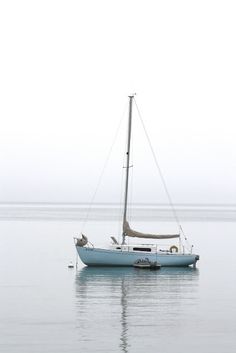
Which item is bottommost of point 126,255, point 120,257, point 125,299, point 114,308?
point 114,308

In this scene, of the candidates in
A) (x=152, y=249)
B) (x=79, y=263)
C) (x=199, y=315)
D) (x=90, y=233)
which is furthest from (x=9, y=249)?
(x=199, y=315)

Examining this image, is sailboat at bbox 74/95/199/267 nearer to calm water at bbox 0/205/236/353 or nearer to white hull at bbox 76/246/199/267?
white hull at bbox 76/246/199/267

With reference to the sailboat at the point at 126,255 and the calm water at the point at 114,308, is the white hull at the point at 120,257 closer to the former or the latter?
the sailboat at the point at 126,255

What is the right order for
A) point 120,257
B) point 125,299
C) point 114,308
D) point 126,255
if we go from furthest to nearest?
point 126,255 < point 120,257 < point 125,299 < point 114,308

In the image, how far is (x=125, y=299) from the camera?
44938 millimetres

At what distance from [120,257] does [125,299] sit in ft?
50.0

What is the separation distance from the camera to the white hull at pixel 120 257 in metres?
60.2

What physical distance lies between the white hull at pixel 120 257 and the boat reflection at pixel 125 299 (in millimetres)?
649

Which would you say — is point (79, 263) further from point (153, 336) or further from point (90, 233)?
point (90, 233)

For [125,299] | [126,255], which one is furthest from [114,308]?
[126,255]

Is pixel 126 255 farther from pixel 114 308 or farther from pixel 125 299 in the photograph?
pixel 114 308

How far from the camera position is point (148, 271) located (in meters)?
59.8

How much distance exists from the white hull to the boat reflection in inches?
25.6

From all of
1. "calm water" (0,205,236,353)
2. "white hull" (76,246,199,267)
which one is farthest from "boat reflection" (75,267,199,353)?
"white hull" (76,246,199,267)
